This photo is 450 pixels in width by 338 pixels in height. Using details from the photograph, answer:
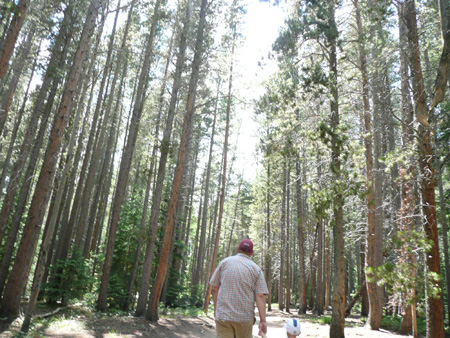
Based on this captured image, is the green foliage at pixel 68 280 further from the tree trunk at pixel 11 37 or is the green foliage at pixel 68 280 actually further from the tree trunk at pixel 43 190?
the tree trunk at pixel 11 37

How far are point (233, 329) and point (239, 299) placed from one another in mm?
333

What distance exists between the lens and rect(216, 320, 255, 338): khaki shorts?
3330mm

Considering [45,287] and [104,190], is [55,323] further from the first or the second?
[104,190]

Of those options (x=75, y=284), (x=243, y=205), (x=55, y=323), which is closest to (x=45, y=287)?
(x=75, y=284)

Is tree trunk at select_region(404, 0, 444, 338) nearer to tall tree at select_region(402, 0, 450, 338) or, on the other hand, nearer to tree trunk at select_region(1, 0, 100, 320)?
tall tree at select_region(402, 0, 450, 338)

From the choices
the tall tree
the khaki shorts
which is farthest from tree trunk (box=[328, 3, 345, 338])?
the khaki shorts

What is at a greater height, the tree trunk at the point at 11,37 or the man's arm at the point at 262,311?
the tree trunk at the point at 11,37

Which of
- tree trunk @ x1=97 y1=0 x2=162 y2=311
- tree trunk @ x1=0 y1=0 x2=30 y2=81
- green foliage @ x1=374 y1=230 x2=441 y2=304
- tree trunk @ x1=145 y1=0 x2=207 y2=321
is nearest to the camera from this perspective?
green foliage @ x1=374 y1=230 x2=441 y2=304

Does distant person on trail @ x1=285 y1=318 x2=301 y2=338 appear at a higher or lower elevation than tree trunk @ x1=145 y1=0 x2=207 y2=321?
lower

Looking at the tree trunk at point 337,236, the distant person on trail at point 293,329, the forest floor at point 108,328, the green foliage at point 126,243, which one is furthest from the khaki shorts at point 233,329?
the green foliage at point 126,243

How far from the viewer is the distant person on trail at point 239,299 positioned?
332 centimetres

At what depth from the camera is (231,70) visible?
42.5 ft

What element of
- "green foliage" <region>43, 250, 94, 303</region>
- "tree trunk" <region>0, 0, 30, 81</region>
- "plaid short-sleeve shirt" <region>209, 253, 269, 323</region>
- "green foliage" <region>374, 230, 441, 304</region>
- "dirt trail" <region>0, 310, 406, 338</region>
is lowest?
"dirt trail" <region>0, 310, 406, 338</region>

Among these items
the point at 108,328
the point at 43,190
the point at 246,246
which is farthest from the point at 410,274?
the point at 43,190
